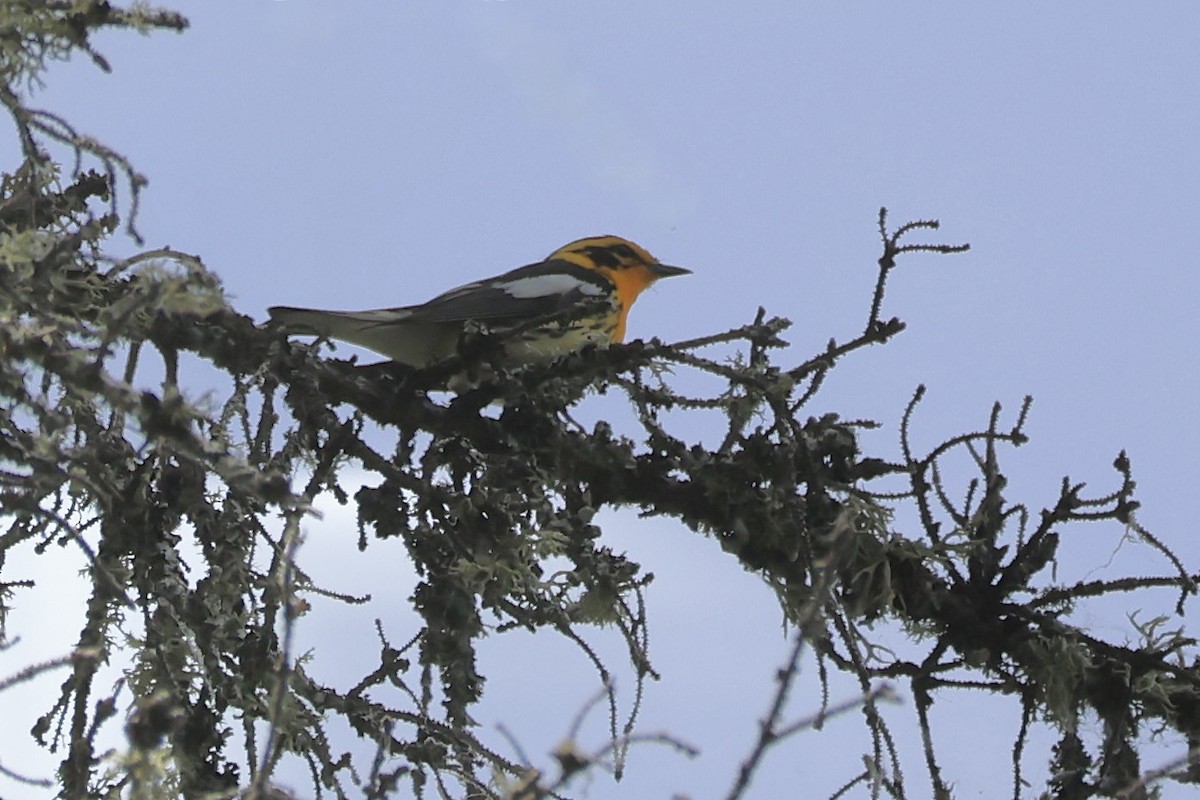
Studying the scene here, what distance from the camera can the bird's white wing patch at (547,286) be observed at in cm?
470

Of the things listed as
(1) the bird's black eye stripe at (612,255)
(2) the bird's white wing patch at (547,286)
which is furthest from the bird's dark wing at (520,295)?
(1) the bird's black eye stripe at (612,255)

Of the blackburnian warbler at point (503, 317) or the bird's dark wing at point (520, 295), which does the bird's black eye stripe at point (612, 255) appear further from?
the bird's dark wing at point (520, 295)

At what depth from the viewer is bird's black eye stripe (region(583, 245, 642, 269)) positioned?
19.0 feet

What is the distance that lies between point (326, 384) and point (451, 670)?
0.71 m

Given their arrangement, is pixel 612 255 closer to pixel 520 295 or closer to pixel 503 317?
pixel 520 295

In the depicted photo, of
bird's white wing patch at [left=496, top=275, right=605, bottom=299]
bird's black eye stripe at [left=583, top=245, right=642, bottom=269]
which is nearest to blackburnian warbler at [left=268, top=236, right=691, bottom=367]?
bird's white wing patch at [left=496, top=275, right=605, bottom=299]

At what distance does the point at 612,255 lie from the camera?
229 inches

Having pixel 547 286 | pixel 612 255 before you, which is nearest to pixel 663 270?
pixel 612 255

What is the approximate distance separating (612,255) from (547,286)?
0.99 metres

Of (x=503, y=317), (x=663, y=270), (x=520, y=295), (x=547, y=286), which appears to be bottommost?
(x=503, y=317)

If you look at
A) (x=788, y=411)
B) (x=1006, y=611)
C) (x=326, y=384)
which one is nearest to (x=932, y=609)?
(x=1006, y=611)

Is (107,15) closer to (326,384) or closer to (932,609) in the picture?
(326,384)

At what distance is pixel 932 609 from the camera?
326 centimetres

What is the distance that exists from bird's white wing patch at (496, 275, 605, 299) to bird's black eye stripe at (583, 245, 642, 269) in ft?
2.04
